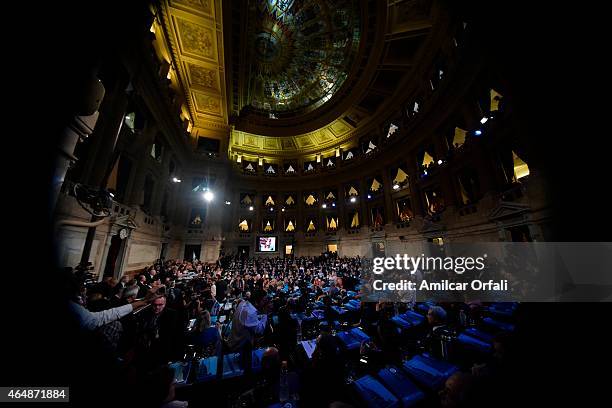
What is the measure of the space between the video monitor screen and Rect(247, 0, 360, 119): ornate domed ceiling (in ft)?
47.3

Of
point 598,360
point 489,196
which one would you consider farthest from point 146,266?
point 489,196

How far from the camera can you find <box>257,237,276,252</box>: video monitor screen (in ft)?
70.9

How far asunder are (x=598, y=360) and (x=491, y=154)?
11.1 meters

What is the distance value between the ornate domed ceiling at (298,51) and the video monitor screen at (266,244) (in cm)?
1441

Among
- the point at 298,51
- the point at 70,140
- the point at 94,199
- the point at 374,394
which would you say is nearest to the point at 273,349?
the point at 374,394

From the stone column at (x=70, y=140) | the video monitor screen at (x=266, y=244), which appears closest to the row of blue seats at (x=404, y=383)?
the stone column at (x=70, y=140)

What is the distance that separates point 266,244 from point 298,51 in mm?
19812

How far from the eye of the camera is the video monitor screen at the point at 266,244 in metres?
21.6

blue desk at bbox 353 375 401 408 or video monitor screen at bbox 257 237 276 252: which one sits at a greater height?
video monitor screen at bbox 257 237 276 252

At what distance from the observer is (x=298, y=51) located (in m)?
17.8

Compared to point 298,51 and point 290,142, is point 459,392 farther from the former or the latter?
point 290,142

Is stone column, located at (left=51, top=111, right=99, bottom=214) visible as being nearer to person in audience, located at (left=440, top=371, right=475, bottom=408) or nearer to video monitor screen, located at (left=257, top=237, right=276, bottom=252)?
person in audience, located at (left=440, top=371, right=475, bottom=408)

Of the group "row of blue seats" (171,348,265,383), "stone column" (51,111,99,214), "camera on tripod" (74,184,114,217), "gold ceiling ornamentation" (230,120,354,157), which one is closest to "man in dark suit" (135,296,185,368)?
"row of blue seats" (171,348,265,383)

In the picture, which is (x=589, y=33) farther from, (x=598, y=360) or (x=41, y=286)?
(x=41, y=286)
